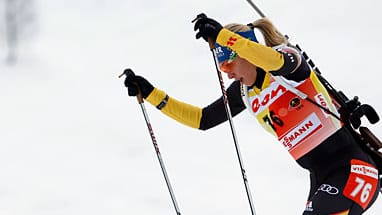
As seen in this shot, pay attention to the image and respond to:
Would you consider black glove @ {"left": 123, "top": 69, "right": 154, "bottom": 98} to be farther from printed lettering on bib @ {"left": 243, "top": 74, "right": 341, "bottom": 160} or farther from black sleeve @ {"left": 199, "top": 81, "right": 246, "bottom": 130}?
printed lettering on bib @ {"left": 243, "top": 74, "right": 341, "bottom": 160}

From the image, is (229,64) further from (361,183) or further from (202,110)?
(361,183)

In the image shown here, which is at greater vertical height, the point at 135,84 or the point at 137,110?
the point at 137,110

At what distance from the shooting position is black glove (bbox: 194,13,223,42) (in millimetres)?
2713

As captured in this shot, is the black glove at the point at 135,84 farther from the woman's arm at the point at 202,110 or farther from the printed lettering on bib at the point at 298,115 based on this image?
the printed lettering on bib at the point at 298,115

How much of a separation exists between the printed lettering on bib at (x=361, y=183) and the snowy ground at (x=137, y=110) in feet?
6.69

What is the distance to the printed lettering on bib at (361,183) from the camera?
2.60 m

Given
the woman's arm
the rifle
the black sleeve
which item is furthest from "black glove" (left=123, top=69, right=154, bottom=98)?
the rifle

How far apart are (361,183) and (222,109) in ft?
2.61

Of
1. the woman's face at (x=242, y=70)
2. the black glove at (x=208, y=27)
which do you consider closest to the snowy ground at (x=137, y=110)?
the woman's face at (x=242, y=70)

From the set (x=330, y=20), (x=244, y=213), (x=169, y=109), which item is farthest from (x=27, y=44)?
(x=169, y=109)

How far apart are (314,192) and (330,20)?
9555 millimetres

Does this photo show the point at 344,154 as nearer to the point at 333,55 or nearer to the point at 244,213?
the point at 244,213

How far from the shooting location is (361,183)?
2.61 metres

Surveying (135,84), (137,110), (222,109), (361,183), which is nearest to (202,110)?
(222,109)
